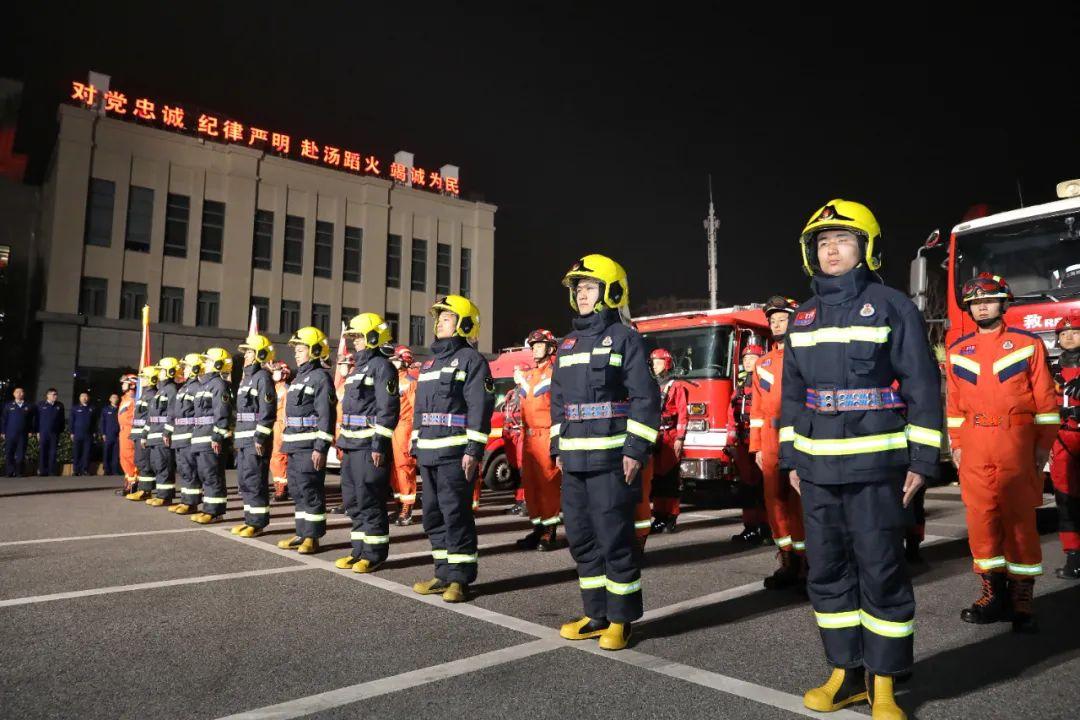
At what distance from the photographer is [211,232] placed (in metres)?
36.7

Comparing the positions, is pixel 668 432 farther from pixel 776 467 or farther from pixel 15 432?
pixel 15 432

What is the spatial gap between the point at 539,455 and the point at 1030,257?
285 inches

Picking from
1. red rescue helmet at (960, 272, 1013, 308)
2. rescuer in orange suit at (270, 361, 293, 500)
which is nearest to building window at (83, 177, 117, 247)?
rescuer in orange suit at (270, 361, 293, 500)

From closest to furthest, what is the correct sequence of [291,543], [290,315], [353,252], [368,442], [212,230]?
[368,442]
[291,543]
[212,230]
[290,315]
[353,252]

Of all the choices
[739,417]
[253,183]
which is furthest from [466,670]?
[253,183]

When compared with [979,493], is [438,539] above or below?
below

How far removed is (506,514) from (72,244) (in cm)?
3007

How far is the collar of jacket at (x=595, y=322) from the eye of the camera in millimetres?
4770

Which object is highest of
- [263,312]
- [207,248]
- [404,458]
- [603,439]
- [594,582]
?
[207,248]

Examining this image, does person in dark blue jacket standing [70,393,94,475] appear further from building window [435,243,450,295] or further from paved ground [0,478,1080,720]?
building window [435,243,450,295]

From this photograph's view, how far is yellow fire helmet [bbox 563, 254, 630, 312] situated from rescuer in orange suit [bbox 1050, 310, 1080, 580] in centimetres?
400

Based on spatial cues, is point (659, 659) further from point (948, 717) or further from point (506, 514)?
point (506, 514)

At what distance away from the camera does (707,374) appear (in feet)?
33.4

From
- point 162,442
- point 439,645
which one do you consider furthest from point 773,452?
point 162,442
